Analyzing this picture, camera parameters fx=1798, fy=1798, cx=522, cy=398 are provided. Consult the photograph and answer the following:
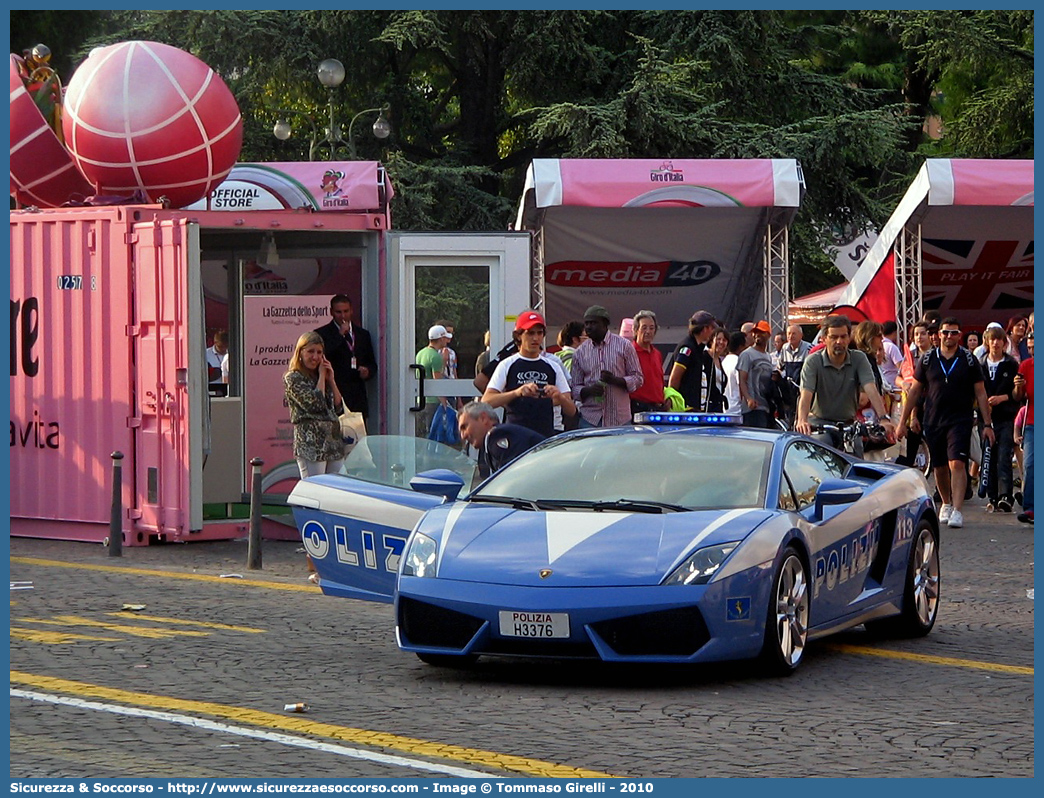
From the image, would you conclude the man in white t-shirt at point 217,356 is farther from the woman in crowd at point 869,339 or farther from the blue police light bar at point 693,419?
the blue police light bar at point 693,419

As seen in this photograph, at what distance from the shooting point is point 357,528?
369 inches

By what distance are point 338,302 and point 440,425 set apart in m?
1.71

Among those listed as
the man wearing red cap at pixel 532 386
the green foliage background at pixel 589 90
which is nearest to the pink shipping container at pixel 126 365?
the man wearing red cap at pixel 532 386

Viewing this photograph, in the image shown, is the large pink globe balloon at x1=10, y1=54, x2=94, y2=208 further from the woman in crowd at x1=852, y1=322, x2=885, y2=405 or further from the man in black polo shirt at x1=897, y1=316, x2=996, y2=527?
the man in black polo shirt at x1=897, y1=316, x2=996, y2=527

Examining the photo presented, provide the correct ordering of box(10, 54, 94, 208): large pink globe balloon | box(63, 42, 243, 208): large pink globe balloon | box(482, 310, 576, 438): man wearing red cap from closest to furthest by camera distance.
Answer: box(482, 310, 576, 438): man wearing red cap → box(63, 42, 243, 208): large pink globe balloon → box(10, 54, 94, 208): large pink globe balloon

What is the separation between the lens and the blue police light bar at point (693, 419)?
9.79m

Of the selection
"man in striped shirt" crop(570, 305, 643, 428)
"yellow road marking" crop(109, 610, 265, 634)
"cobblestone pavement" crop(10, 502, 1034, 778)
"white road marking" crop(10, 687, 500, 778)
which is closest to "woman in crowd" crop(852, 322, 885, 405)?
"man in striped shirt" crop(570, 305, 643, 428)

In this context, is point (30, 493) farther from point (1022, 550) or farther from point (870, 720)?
point (870, 720)

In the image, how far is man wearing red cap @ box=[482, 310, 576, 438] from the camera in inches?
513

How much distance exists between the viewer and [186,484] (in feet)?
48.2

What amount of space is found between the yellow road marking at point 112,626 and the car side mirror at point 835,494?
3505mm

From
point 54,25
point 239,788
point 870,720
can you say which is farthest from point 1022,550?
point 54,25

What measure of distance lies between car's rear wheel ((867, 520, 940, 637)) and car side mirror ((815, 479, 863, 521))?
1155 mm

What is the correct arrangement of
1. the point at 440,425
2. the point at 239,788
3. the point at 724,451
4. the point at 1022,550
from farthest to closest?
the point at 440,425 → the point at 1022,550 → the point at 724,451 → the point at 239,788
